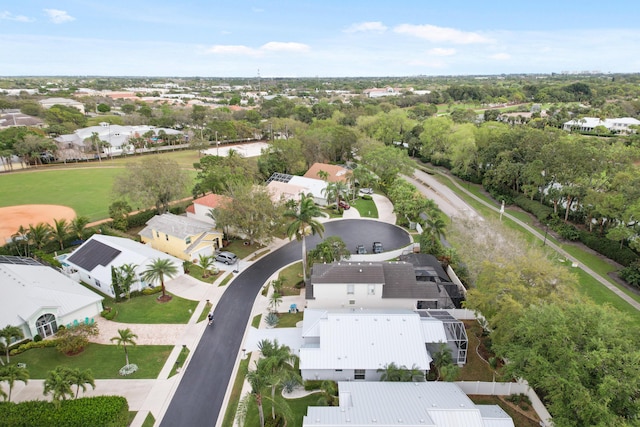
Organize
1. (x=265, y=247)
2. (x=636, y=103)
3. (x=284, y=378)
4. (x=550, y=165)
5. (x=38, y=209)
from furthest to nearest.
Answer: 1. (x=636, y=103)
2. (x=38, y=209)
3. (x=550, y=165)
4. (x=265, y=247)
5. (x=284, y=378)

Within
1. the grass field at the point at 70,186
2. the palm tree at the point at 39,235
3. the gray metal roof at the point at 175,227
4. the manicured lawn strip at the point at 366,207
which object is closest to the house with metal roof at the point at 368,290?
the gray metal roof at the point at 175,227

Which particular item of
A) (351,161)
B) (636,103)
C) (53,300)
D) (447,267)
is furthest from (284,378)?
→ (636,103)

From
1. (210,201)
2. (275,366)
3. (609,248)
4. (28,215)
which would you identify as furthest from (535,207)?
(28,215)

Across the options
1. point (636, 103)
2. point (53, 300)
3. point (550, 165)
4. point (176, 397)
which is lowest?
point (176, 397)

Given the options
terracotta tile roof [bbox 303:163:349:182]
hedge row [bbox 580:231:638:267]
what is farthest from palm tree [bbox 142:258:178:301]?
hedge row [bbox 580:231:638:267]

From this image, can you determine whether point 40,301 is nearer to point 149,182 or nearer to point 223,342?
point 223,342

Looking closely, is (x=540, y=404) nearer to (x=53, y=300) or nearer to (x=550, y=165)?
(x=53, y=300)
